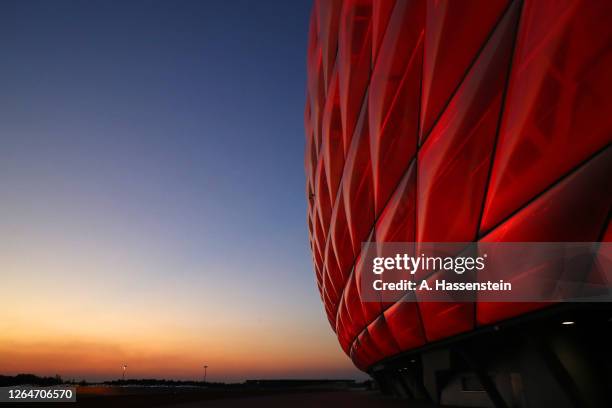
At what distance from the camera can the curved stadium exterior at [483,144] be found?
16.7ft

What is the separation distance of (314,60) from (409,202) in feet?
47.3

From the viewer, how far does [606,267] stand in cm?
543

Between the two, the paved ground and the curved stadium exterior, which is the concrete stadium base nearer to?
the curved stadium exterior

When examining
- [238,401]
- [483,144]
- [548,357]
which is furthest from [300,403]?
[483,144]

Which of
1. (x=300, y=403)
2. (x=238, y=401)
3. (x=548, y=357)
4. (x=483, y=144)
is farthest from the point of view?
(x=238, y=401)

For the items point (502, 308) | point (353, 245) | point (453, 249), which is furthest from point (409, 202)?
point (353, 245)

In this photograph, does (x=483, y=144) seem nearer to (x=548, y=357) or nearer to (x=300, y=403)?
(x=548, y=357)

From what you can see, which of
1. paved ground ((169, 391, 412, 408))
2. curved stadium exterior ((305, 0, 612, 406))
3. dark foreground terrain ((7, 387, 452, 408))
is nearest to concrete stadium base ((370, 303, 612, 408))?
curved stadium exterior ((305, 0, 612, 406))

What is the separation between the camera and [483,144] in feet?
23.1

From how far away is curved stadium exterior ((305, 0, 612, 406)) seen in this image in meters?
5.09

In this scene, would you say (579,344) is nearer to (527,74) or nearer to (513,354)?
(513,354)

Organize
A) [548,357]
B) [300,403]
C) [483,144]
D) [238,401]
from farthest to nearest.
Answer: [238,401] < [300,403] < [548,357] < [483,144]

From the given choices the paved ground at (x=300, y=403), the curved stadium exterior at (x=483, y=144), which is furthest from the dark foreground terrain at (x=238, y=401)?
the curved stadium exterior at (x=483, y=144)

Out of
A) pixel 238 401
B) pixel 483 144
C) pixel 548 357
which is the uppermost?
pixel 483 144
